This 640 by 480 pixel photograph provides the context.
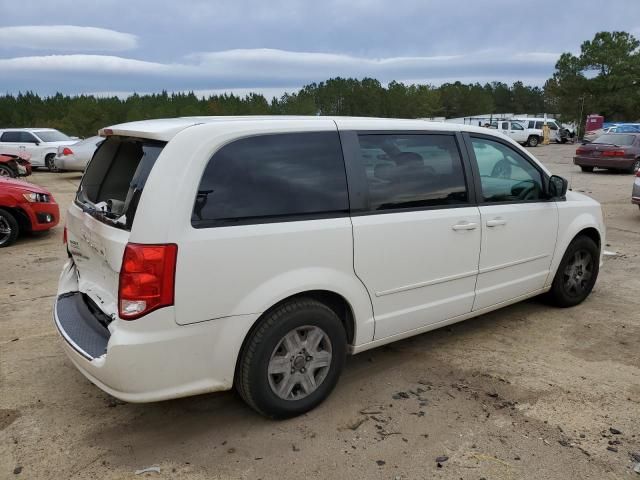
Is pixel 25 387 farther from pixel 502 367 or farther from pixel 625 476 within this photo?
pixel 625 476

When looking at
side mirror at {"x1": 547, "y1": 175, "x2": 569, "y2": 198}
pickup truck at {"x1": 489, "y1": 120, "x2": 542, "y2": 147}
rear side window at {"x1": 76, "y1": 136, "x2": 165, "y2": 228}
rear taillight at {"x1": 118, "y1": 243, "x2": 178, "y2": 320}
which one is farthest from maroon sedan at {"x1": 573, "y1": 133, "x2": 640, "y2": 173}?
rear taillight at {"x1": 118, "y1": 243, "x2": 178, "y2": 320}

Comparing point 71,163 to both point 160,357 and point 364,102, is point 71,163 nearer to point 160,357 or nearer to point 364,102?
point 160,357

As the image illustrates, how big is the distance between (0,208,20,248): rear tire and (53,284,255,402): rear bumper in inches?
233

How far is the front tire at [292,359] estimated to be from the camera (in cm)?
298

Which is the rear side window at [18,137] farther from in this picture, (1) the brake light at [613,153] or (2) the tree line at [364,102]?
(2) the tree line at [364,102]

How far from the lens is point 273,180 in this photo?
303cm

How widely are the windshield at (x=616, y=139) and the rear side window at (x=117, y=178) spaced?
62.6ft

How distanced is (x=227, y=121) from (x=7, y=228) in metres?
6.41

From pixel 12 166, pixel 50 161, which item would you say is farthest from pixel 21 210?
pixel 50 161

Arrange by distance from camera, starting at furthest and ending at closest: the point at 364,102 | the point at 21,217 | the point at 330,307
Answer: the point at 364,102, the point at 21,217, the point at 330,307

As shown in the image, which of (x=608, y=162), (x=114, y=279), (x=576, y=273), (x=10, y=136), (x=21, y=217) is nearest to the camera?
(x=114, y=279)

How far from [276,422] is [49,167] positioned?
19584 mm

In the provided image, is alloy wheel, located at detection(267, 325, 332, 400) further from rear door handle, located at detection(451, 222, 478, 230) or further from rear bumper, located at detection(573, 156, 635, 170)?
rear bumper, located at detection(573, 156, 635, 170)

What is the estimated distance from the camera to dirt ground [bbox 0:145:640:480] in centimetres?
282
